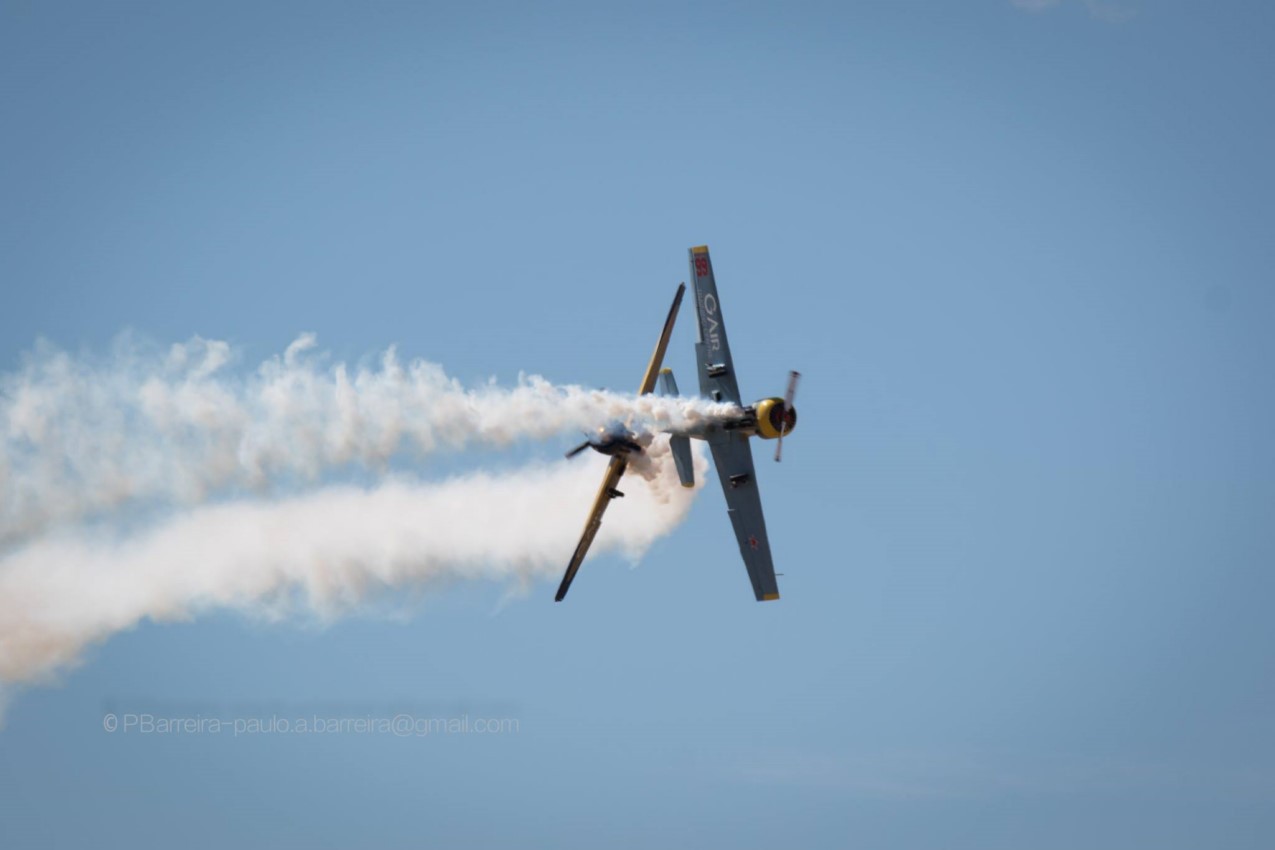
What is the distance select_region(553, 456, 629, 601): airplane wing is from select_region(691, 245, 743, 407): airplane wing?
3.49m

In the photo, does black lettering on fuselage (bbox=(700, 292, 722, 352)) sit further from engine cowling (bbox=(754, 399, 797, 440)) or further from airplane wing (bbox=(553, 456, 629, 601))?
airplane wing (bbox=(553, 456, 629, 601))

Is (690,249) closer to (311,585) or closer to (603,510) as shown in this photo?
(603,510)

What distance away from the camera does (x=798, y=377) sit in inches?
2650

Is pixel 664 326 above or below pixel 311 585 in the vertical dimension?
above

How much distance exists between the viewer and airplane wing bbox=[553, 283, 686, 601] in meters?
70.4

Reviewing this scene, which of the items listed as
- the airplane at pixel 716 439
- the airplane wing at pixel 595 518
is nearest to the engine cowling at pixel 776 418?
the airplane at pixel 716 439

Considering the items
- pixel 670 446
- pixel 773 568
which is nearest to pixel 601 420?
pixel 670 446

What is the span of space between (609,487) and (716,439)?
11.7 ft

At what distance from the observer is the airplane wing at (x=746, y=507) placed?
6969 cm

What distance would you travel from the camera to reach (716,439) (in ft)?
229

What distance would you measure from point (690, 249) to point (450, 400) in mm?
8694

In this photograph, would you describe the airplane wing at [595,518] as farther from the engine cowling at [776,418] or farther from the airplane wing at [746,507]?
the engine cowling at [776,418]

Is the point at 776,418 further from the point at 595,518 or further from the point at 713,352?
the point at 595,518

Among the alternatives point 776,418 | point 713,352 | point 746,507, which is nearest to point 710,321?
point 713,352
